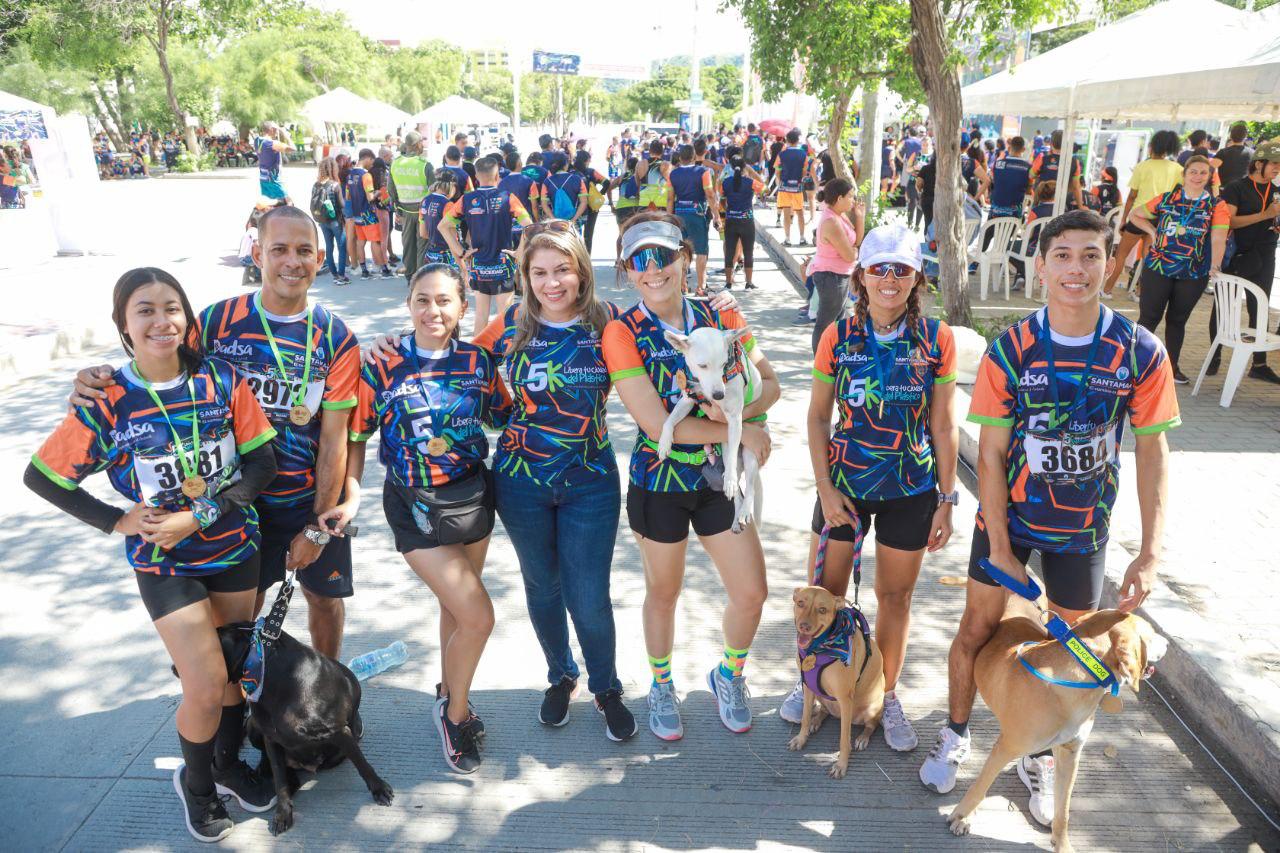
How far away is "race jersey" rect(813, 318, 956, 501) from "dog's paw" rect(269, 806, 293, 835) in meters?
2.27

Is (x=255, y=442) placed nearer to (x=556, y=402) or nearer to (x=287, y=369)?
(x=287, y=369)

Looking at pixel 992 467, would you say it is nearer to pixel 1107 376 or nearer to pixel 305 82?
pixel 1107 376

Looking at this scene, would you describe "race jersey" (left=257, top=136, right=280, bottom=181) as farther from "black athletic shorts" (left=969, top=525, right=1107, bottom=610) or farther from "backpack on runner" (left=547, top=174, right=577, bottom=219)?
"black athletic shorts" (left=969, top=525, right=1107, bottom=610)

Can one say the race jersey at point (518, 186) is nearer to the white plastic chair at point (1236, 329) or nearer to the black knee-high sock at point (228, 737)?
the white plastic chair at point (1236, 329)

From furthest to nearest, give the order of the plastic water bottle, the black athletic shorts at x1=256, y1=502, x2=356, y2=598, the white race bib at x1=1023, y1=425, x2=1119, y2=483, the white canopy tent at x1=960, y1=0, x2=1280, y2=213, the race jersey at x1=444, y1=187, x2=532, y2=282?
the race jersey at x1=444, y1=187, x2=532, y2=282
the white canopy tent at x1=960, y1=0, x2=1280, y2=213
the plastic water bottle
the black athletic shorts at x1=256, y1=502, x2=356, y2=598
the white race bib at x1=1023, y1=425, x2=1119, y2=483

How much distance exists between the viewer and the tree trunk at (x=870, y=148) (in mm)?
15076

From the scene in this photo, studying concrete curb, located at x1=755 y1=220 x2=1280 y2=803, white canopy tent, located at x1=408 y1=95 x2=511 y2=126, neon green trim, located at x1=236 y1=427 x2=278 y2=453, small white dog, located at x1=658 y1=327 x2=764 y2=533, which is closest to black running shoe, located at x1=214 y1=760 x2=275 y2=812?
neon green trim, located at x1=236 y1=427 x2=278 y2=453

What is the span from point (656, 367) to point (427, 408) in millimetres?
803

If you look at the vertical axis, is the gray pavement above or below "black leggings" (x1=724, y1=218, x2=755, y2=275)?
below

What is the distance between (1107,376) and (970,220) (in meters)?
10.2

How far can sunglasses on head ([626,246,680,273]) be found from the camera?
296cm

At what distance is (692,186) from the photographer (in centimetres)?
1112

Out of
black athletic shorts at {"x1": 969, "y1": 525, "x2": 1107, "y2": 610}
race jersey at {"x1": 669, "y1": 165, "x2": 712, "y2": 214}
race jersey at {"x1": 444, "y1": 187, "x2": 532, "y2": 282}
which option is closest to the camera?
black athletic shorts at {"x1": 969, "y1": 525, "x2": 1107, "y2": 610}

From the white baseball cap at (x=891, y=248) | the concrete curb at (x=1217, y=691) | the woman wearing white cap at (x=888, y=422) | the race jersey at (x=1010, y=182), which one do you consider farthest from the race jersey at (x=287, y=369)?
the race jersey at (x=1010, y=182)
